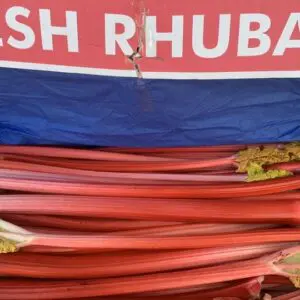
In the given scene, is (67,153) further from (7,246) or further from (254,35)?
(254,35)

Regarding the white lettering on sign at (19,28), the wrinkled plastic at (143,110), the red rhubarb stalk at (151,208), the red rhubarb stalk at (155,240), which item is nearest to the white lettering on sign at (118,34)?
the wrinkled plastic at (143,110)

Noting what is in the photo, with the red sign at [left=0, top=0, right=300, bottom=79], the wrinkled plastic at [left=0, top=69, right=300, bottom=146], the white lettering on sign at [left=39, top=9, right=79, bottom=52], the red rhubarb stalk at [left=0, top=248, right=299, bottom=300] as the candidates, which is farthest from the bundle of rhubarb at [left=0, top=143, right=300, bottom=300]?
the white lettering on sign at [left=39, top=9, right=79, bottom=52]

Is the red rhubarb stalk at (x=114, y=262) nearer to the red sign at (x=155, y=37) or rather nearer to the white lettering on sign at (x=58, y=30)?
the red sign at (x=155, y=37)

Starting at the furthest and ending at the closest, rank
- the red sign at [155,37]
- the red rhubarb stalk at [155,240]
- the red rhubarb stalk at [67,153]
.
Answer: the red rhubarb stalk at [67,153] → the red rhubarb stalk at [155,240] → the red sign at [155,37]

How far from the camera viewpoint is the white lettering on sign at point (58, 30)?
1.64 m

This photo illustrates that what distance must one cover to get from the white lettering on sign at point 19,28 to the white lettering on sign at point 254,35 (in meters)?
0.67

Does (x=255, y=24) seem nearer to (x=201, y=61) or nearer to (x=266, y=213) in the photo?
(x=201, y=61)

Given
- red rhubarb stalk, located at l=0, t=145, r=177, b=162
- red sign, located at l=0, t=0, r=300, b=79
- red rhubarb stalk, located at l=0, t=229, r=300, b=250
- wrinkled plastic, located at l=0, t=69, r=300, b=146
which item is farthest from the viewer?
red rhubarb stalk, located at l=0, t=145, r=177, b=162

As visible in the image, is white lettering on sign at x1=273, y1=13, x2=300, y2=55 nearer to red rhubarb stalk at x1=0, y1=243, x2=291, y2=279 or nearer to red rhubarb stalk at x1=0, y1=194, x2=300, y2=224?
red rhubarb stalk at x1=0, y1=194, x2=300, y2=224

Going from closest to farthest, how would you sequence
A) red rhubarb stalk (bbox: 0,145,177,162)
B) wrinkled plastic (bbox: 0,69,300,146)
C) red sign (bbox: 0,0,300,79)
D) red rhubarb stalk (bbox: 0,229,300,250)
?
red sign (bbox: 0,0,300,79), wrinkled plastic (bbox: 0,69,300,146), red rhubarb stalk (bbox: 0,229,300,250), red rhubarb stalk (bbox: 0,145,177,162)

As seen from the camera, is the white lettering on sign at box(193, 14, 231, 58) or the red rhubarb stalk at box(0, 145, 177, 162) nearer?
the white lettering on sign at box(193, 14, 231, 58)

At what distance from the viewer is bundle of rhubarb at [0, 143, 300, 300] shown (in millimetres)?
1953

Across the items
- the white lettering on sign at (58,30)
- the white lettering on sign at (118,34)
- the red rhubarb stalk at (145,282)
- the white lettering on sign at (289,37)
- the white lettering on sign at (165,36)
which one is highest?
the white lettering on sign at (58,30)

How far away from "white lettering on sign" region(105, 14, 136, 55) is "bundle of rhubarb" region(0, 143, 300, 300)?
1.81 feet
